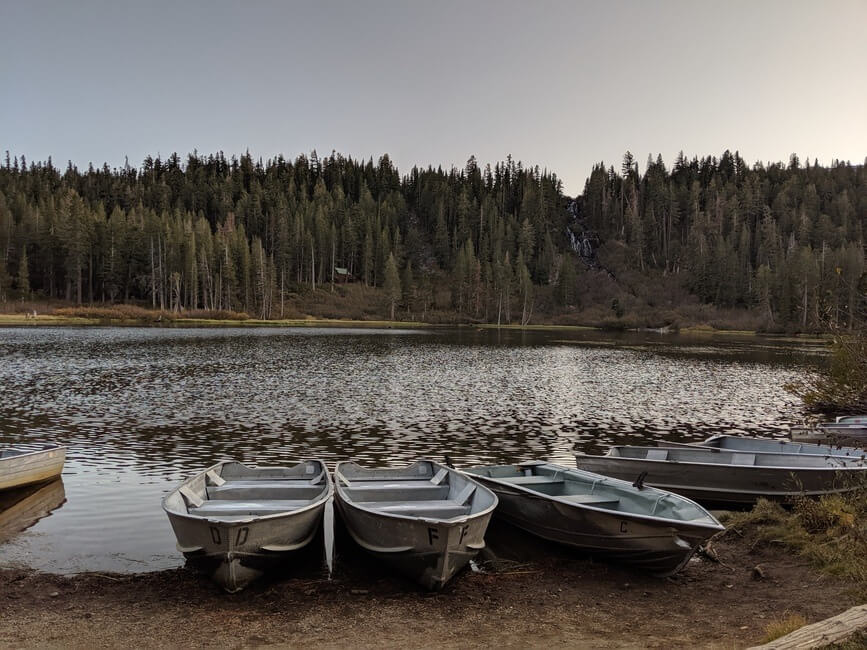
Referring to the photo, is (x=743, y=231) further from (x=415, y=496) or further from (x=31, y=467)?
Result: (x=31, y=467)

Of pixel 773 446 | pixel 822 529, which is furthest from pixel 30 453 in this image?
pixel 773 446

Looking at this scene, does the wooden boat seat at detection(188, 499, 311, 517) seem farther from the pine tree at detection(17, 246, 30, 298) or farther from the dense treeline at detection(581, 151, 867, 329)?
the dense treeline at detection(581, 151, 867, 329)

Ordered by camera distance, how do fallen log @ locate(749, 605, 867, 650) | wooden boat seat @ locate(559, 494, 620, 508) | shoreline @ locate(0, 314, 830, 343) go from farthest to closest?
1. shoreline @ locate(0, 314, 830, 343)
2. wooden boat seat @ locate(559, 494, 620, 508)
3. fallen log @ locate(749, 605, 867, 650)

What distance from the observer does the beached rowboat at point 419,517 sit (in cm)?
947

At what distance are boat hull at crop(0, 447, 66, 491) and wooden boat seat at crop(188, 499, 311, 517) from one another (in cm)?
597

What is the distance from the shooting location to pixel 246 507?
1131 cm

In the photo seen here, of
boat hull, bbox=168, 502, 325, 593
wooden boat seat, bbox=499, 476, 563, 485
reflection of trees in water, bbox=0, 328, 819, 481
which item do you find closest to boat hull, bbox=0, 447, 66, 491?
reflection of trees in water, bbox=0, 328, 819, 481

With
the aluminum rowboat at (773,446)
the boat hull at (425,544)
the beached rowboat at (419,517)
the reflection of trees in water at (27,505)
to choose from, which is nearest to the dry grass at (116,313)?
the reflection of trees in water at (27,505)

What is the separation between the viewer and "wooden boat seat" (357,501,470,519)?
11211 millimetres

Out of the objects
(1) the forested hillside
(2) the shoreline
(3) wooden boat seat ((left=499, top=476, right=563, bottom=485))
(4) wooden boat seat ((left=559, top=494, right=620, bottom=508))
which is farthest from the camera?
(1) the forested hillside

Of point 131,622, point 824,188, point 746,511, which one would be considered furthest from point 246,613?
point 824,188

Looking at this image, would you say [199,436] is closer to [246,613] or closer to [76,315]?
[246,613]

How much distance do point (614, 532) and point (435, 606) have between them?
10.6ft

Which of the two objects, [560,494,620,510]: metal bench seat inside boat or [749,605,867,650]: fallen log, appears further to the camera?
[560,494,620,510]: metal bench seat inside boat
